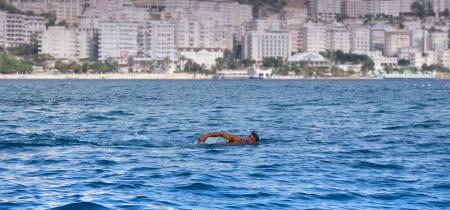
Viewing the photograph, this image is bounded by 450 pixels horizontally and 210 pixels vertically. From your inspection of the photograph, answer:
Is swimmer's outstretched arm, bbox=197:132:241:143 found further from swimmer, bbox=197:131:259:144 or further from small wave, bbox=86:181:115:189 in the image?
small wave, bbox=86:181:115:189

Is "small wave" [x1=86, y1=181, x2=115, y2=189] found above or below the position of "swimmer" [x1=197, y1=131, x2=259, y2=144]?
below

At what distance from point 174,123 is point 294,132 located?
8.72m

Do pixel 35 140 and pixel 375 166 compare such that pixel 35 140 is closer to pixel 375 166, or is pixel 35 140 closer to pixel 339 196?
pixel 375 166

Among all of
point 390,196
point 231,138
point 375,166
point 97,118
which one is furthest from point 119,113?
point 390,196

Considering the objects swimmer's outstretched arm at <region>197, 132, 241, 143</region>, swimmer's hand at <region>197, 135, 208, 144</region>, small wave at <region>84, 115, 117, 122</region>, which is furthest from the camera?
small wave at <region>84, 115, 117, 122</region>

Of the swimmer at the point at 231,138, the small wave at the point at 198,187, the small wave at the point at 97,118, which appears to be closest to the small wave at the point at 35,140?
the swimmer at the point at 231,138

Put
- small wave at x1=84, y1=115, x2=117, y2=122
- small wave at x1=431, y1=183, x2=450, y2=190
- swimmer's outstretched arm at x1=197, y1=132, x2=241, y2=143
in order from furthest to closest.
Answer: small wave at x1=84, y1=115, x2=117, y2=122 < swimmer's outstretched arm at x1=197, y1=132, x2=241, y2=143 < small wave at x1=431, y1=183, x2=450, y2=190

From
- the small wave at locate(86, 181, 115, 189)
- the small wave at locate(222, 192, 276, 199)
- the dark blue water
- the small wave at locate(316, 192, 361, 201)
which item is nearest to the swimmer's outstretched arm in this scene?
the dark blue water

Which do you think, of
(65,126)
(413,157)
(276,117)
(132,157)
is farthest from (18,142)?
(276,117)

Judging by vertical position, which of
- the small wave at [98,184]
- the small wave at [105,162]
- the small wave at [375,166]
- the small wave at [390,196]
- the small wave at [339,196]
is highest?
the small wave at [105,162]

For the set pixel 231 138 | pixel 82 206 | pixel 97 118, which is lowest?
pixel 97 118

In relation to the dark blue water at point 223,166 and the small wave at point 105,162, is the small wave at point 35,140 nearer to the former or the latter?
the dark blue water at point 223,166

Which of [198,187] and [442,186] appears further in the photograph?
[442,186]

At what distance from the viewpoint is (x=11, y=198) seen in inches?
897
